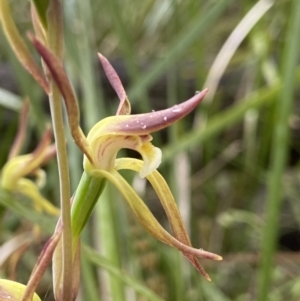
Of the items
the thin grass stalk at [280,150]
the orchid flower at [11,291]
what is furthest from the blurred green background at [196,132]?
the orchid flower at [11,291]

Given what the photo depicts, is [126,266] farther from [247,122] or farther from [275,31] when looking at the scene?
[275,31]

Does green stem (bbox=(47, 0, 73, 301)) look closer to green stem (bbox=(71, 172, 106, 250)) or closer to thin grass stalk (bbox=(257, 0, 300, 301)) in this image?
green stem (bbox=(71, 172, 106, 250))

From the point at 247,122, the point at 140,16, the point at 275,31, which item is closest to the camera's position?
the point at 247,122

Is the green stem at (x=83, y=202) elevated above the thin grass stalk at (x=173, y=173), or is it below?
below

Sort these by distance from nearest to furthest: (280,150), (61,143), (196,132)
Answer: (61,143)
(280,150)
(196,132)

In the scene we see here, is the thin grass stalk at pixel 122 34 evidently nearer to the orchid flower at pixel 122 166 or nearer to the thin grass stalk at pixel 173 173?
the thin grass stalk at pixel 173 173

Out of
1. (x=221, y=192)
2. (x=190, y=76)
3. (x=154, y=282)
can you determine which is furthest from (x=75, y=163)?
(x=221, y=192)

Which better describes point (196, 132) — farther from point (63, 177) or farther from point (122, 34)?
point (63, 177)

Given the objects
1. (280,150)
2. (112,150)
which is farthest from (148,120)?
(280,150)
